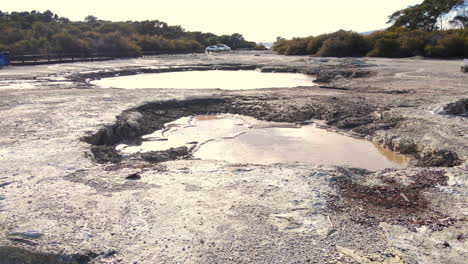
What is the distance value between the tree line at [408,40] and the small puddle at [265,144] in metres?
26.4

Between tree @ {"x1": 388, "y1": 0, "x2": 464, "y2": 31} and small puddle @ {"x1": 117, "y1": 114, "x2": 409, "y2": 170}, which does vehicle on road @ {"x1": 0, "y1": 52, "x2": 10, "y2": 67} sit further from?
tree @ {"x1": 388, "y1": 0, "x2": 464, "y2": 31}

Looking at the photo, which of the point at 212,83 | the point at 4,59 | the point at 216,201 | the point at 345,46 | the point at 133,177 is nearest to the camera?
the point at 216,201

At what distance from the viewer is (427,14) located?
46.8 meters

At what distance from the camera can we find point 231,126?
11.3 meters

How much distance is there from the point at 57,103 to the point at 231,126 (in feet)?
19.7

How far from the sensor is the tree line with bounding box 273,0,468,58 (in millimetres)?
31234

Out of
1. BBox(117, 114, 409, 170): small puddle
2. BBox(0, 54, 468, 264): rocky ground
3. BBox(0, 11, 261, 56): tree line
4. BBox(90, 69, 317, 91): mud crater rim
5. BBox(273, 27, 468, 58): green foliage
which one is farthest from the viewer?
BBox(0, 11, 261, 56): tree line

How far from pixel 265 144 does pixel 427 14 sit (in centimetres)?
4685

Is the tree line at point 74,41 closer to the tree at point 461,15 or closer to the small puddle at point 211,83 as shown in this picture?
the small puddle at point 211,83

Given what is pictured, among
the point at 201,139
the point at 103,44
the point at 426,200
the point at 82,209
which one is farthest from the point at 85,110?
the point at 103,44

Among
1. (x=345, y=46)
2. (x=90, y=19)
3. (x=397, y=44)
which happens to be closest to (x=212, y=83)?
(x=345, y=46)

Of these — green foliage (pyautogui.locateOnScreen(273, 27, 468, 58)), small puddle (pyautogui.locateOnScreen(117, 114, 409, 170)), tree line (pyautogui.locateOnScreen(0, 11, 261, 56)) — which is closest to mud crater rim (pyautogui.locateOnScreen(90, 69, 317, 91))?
small puddle (pyautogui.locateOnScreen(117, 114, 409, 170))

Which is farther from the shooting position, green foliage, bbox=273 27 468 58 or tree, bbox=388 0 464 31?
tree, bbox=388 0 464 31

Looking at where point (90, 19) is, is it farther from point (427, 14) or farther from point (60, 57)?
point (427, 14)
